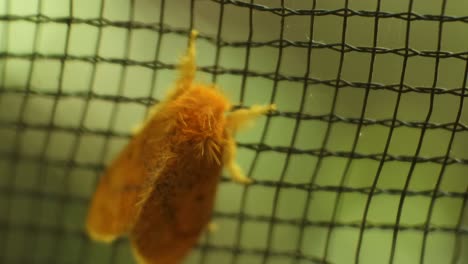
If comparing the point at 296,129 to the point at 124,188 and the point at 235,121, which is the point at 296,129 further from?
the point at 124,188

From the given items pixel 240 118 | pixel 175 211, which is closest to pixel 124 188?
pixel 175 211

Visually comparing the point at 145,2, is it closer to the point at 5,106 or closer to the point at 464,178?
the point at 5,106

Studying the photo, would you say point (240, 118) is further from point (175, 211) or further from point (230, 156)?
point (175, 211)

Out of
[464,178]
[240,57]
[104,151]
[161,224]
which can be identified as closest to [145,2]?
[240,57]

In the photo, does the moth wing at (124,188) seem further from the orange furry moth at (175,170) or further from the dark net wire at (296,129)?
the dark net wire at (296,129)

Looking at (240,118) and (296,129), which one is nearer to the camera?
(240,118)

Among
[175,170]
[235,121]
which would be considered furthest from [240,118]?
[175,170]

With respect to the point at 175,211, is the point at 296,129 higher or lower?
higher

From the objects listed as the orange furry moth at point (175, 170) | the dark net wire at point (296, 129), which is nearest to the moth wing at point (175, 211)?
the orange furry moth at point (175, 170)
